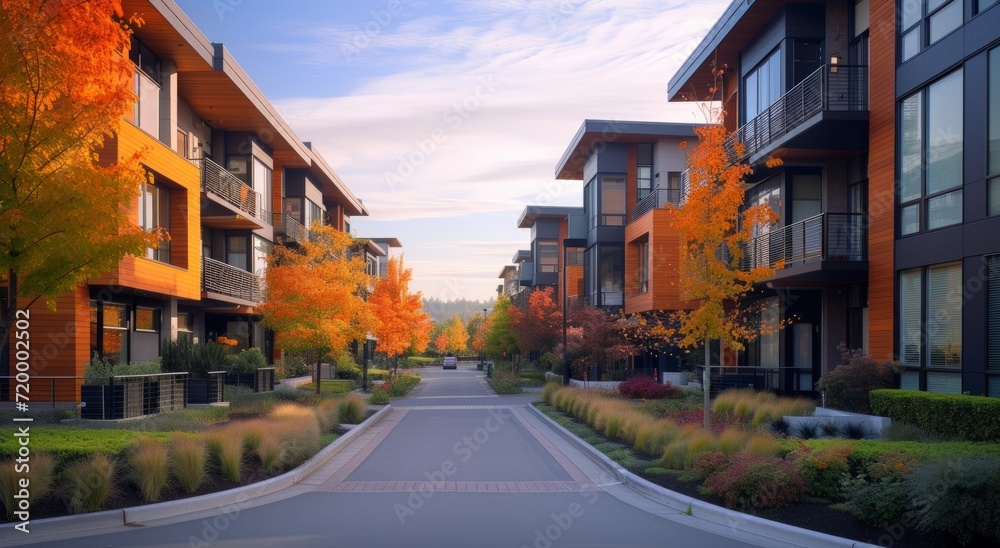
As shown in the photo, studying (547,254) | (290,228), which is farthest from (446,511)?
(547,254)

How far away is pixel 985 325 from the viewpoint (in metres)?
15.2

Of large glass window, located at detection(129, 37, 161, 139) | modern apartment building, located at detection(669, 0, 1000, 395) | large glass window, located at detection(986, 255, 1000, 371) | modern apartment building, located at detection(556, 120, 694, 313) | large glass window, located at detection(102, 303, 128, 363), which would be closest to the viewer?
large glass window, located at detection(986, 255, 1000, 371)

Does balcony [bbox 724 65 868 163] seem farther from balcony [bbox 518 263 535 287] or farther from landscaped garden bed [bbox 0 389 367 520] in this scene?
balcony [bbox 518 263 535 287]

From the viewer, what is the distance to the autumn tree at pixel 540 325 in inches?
1880

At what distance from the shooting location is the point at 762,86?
999 inches

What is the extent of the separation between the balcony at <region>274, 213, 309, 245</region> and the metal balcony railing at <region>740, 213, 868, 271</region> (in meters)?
24.1

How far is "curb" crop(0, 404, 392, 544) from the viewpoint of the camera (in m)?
9.09

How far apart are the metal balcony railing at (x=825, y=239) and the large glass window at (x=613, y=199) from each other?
787 inches

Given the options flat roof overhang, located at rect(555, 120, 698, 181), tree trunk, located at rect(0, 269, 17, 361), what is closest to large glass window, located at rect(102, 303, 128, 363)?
tree trunk, located at rect(0, 269, 17, 361)

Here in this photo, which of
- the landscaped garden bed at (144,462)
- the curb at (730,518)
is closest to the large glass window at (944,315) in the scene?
the curb at (730,518)

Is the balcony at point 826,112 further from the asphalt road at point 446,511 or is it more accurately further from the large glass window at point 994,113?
the asphalt road at point 446,511

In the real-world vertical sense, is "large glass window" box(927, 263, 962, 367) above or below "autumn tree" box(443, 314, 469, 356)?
above

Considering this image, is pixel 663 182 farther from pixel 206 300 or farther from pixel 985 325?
pixel 985 325

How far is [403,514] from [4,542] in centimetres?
432
